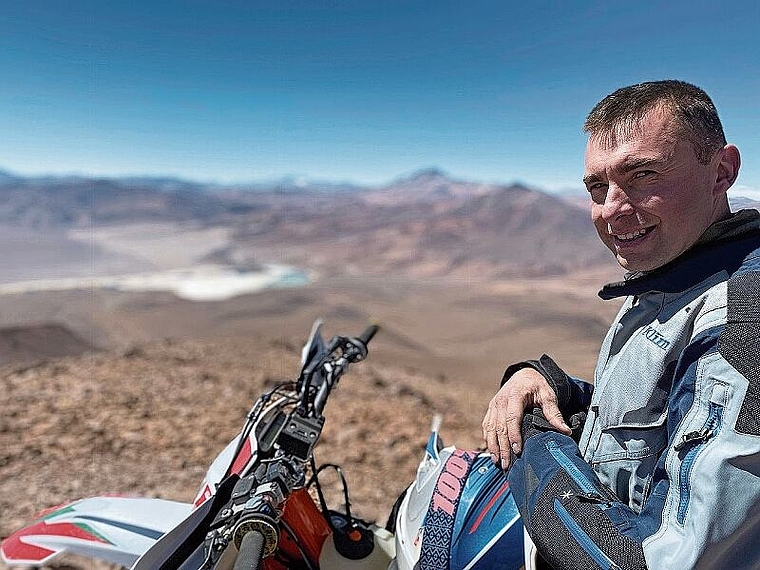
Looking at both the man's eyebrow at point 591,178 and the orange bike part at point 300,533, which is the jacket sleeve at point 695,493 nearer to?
the man's eyebrow at point 591,178

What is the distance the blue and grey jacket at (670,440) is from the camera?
0.70 m

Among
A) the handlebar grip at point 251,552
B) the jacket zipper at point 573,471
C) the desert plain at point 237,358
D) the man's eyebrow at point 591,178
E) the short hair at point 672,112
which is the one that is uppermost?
the short hair at point 672,112

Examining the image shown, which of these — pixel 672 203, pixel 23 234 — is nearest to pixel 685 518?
pixel 672 203

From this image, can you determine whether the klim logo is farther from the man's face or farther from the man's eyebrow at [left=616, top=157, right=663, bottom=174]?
the man's eyebrow at [left=616, top=157, right=663, bottom=174]

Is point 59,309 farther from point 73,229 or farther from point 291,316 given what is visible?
point 73,229

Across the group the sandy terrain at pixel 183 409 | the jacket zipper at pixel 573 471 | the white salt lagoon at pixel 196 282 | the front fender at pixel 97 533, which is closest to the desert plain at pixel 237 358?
the sandy terrain at pixel 183 409

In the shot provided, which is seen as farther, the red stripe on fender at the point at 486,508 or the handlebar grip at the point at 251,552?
the red stripe on fender at the point at 486,508

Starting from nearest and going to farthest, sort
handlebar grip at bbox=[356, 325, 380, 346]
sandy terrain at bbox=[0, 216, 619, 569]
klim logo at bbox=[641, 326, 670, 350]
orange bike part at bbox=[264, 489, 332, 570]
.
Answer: klim logo at bbox=[641, 326, 670, 350] → orange bike part at bbox=[264, 489, 332, 570] → handlebar grip at bbox=[356, 325, 380, 346] → sandy terrain at bbox=[0, 216, 619, 569]

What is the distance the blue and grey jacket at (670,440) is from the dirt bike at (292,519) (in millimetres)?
151

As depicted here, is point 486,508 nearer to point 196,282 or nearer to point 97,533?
point 97,533

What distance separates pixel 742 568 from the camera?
2.47ft

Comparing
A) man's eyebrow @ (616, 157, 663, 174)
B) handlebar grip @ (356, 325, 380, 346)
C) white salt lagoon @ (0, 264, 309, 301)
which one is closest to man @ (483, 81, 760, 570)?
man's eyebrow @ (616, 157, 663, 174)

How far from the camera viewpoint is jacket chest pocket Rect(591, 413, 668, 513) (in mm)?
848

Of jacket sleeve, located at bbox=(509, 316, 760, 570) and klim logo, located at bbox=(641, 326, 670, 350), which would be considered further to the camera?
klim logo, located at bbox=(641, 326, 670, 350)
